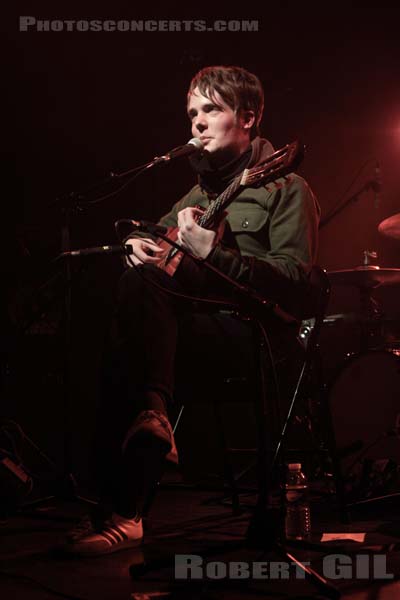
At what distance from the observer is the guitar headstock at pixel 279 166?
1.67m

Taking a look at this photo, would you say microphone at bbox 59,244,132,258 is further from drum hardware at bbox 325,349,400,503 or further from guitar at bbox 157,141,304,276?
drum hardware at bbox 325,349,400,503

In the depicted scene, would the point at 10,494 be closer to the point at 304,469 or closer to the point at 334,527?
the point at 334,527

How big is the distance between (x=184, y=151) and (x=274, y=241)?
14.8 inches

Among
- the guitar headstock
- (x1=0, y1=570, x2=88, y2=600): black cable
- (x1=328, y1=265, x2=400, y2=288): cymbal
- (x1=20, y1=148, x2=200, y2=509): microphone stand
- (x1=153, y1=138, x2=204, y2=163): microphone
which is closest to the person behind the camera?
(x1=0, y1=570, x2=88, y2=600): black cable

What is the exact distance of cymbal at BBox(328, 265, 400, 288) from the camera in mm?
3268

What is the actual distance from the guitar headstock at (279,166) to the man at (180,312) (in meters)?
0.08

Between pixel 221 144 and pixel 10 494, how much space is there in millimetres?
1469

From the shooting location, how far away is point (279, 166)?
1668 mm

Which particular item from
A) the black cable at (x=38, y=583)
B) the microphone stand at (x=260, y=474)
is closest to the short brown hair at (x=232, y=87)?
the microphone stand at (x=260, y=474)

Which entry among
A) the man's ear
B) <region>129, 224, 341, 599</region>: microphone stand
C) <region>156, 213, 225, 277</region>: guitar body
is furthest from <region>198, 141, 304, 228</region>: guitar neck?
the man's ear

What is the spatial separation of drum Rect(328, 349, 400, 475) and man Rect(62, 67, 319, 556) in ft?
3.63

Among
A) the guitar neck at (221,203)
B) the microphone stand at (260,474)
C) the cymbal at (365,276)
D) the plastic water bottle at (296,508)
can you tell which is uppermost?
the guitar neck at (221,203)

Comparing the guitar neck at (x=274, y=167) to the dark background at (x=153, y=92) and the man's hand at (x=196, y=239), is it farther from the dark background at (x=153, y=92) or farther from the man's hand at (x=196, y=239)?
the dark background at (x=153, y=92)

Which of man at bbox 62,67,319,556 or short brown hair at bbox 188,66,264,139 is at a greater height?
short brown hair at bbox 188,66,264,139
